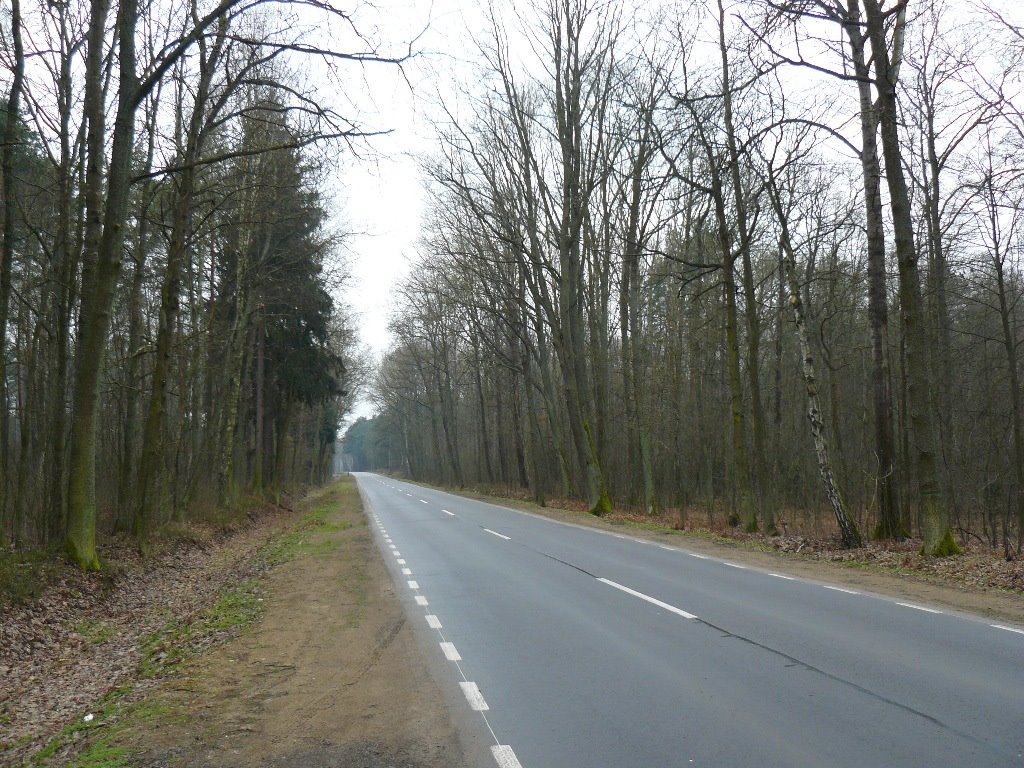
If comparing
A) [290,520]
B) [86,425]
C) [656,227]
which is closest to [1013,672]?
[86,425]

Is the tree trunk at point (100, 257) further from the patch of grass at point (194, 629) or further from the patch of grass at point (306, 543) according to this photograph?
the patch of grass at point (306, 543)

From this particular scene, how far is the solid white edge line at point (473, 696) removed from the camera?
661cm

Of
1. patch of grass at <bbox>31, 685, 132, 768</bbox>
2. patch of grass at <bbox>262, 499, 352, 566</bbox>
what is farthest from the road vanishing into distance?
patch of grass at <bbox>262, 499, 352, 566</bbox>

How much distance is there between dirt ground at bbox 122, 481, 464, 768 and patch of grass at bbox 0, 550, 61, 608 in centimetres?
Answer: 320

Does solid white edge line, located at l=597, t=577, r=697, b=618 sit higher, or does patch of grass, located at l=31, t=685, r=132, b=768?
solid white edge line, located at l=597, t=577, r=697, b=618

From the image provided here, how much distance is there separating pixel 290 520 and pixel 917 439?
2669cm

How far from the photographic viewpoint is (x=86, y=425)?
1334cm

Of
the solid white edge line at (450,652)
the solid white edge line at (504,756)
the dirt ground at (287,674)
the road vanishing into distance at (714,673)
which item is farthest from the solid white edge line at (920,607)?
the solid white edge line at (504,756)

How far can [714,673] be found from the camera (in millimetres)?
7379

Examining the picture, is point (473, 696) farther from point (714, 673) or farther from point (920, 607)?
point (920, 607)

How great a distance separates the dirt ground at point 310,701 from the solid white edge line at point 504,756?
25cm

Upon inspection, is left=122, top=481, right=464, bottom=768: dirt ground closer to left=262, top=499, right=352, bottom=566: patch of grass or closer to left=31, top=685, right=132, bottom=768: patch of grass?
left=31, top=685, right=132, bottom=768: patch of grass

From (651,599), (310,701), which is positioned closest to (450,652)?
(310,701)

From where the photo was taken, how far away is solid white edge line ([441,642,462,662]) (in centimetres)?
832
